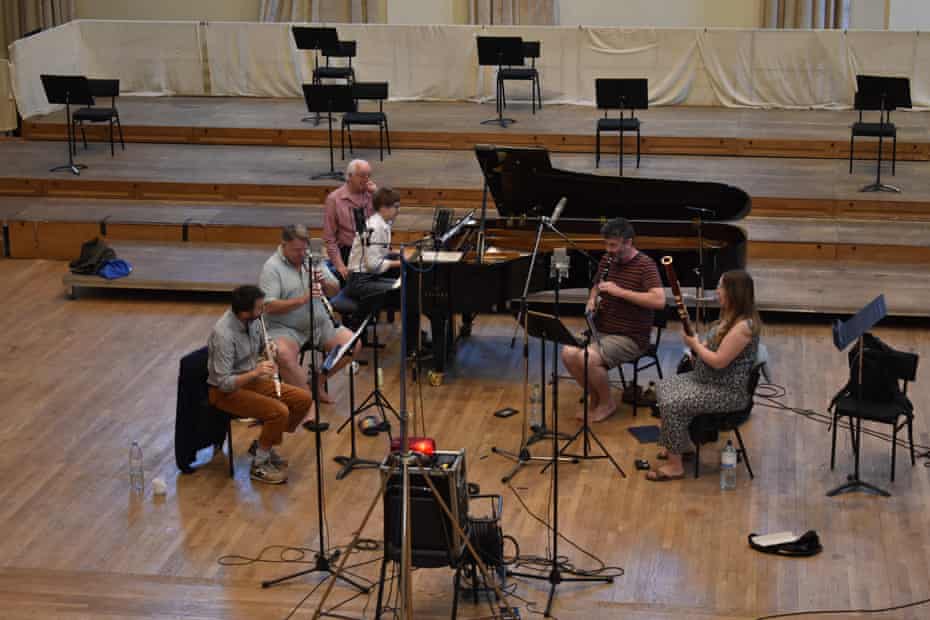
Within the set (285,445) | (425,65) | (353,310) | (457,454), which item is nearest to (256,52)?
(425,65)

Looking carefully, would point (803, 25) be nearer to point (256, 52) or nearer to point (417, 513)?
point (256, 52)

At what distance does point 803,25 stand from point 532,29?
11.9ft

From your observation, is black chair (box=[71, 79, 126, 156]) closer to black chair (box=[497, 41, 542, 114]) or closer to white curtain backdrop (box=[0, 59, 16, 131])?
white curtain backdrop (box=[0, 59, 16, 131])

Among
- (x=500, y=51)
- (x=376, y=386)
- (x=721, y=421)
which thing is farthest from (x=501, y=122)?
(x=721, y=421)

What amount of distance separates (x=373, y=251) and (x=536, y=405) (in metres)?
1.52

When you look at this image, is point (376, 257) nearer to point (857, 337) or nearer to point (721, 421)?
point (721, 421)

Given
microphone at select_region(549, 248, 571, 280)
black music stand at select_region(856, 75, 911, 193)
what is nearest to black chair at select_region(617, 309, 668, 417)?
microphone at select_region(549, 248, 571, 280)

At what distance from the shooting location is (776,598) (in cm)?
623

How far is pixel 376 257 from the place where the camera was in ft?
29.7

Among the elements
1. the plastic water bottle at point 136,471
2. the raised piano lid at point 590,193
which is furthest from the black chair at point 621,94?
the plastic water bottle at point 136,471

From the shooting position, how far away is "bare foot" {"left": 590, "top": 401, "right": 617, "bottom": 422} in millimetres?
8359

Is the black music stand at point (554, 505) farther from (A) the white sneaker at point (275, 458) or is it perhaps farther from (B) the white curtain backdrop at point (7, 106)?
(B) the white curtain backdrop at point (7, 106)

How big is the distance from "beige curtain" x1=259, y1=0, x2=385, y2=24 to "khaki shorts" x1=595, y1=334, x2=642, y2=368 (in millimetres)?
10378

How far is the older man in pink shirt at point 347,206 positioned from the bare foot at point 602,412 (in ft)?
7.02
